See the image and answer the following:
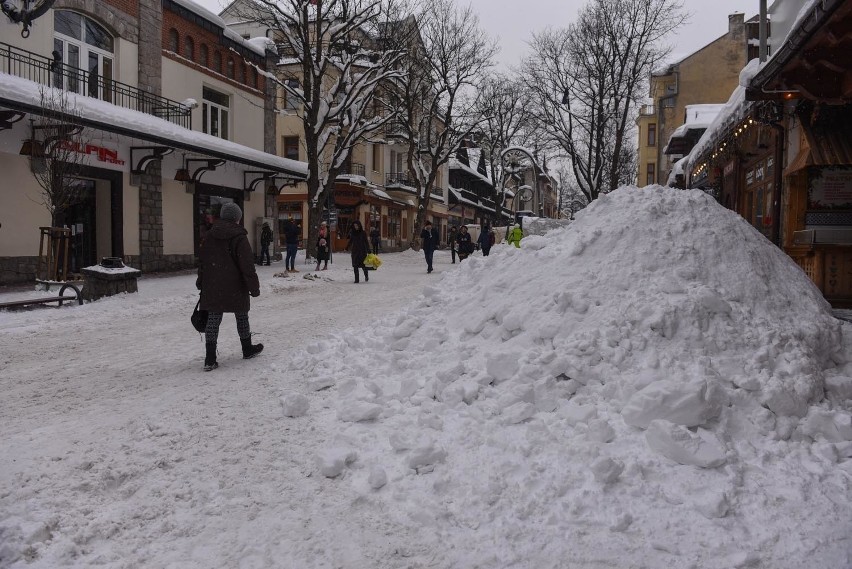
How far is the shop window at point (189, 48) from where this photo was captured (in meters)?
19.6

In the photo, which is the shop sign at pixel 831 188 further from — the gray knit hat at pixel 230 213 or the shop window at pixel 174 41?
the shop window at pixel 174 41

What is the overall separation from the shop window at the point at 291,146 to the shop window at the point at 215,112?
12173 millimetres

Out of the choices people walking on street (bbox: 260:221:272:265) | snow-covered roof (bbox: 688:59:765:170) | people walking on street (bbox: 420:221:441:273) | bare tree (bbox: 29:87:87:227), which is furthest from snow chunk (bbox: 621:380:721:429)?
people walking on street (bbox: 260:221:272:265)

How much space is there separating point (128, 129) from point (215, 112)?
8.41m

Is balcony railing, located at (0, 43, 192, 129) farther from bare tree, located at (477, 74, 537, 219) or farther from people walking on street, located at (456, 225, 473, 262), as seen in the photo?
bare tree, located at (477, 74, 537, 219)

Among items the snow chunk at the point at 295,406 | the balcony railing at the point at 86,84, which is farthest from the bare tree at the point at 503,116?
the snow chunk at the point at 295,406

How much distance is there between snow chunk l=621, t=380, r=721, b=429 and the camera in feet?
11.6

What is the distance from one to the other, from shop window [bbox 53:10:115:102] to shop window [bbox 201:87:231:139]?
4312mm

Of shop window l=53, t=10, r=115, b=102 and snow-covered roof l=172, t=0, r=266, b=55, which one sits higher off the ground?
snow-covered roof l=172, t=0, r=266, b=55

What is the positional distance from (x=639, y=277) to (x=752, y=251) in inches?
48.0

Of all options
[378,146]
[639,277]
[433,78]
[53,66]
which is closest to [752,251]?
[639,277]

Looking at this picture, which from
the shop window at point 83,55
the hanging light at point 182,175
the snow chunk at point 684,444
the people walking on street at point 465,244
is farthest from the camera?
the people walking on street at point 465,244

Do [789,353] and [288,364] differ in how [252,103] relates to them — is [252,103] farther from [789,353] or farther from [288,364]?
[789,353]

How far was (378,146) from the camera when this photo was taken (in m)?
37.3
